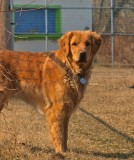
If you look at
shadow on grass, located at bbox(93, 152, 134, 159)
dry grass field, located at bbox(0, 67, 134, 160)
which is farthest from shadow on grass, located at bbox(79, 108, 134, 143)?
shadow on grass, located at bbox(93, 152, 134, 159)

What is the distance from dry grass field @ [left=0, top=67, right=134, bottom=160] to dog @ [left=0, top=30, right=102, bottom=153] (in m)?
0.42

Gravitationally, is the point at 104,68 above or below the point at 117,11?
below

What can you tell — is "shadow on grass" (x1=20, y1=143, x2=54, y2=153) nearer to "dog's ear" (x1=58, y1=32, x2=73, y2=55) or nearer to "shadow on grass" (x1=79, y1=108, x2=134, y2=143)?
"dog's ear" (x1=58, y1=32, x2=73, y2=55)

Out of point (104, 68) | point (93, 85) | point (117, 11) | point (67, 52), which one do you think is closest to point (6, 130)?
point (67, 52)

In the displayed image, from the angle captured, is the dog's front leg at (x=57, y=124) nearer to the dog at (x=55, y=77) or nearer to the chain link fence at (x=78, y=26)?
the dog at (x=55, y=77)

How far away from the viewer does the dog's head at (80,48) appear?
6293 millimetres

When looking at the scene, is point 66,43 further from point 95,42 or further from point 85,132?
point 85,132

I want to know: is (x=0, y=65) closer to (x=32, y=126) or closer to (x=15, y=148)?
(x=15, y=148)

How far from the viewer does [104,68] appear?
66.3 ft

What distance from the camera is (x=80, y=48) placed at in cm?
630

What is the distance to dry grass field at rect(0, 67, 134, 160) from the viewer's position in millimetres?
6090

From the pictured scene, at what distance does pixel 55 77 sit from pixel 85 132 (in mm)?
1615

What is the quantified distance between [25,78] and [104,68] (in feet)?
45.5

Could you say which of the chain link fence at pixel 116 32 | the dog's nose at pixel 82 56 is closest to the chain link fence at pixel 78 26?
the chain link fence at pixel 116 32
